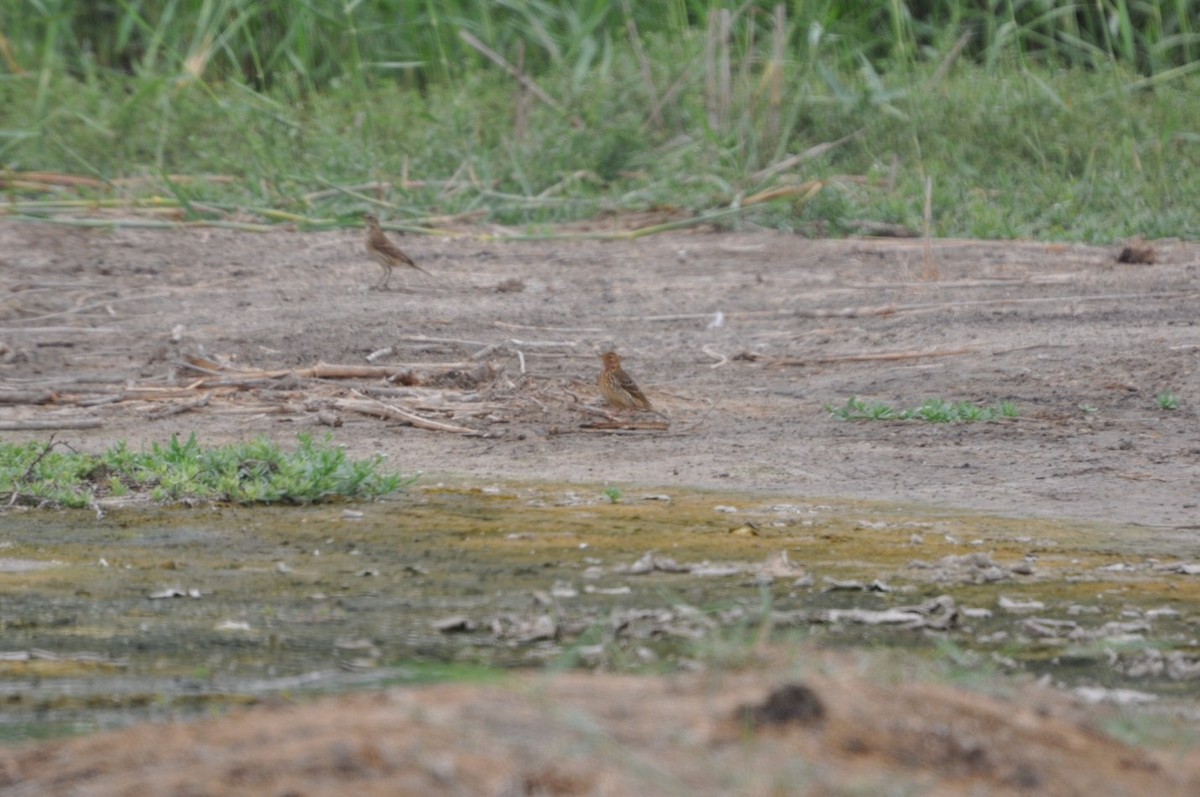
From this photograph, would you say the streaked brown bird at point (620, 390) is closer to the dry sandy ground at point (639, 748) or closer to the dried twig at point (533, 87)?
the dry sandy ground at point (639, 748)

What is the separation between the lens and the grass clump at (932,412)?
7.17 m

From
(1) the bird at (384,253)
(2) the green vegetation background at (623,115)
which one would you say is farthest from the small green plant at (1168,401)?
(1) the bird at (384,253)

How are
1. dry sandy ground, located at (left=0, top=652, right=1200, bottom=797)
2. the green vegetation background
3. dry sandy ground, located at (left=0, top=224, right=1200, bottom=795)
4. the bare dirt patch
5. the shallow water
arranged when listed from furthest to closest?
1. the green vegetation background
2. the bare dirt patch
3. the shallow water
4. dry sandy ground, located at (left=0, top=224, right=1200, bottom=795)
5. dry sandy ground, located at (left=0, top=652, right=1200, bottom=797)

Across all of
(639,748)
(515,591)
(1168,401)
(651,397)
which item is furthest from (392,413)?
(639,748)

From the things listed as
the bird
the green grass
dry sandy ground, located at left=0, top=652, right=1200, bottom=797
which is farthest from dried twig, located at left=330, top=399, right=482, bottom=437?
dry sandy ground, located at left=0, top=652, right=1200, bottom=797

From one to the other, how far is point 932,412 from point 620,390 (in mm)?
1235

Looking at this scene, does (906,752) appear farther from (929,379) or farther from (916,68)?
(916,68)

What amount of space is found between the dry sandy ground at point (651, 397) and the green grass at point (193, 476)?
25.3 inches

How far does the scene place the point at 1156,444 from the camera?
6.80 m

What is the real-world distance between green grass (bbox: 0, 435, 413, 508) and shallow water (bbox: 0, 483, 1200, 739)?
8cm

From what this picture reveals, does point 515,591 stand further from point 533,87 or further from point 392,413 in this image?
point 533,87

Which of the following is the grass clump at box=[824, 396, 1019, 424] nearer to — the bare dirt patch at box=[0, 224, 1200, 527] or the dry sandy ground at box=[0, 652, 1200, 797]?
the bare dirt patch at box=[0, 224, 1200, 527]

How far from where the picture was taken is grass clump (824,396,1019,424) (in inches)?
282

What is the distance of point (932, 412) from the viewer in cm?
717
